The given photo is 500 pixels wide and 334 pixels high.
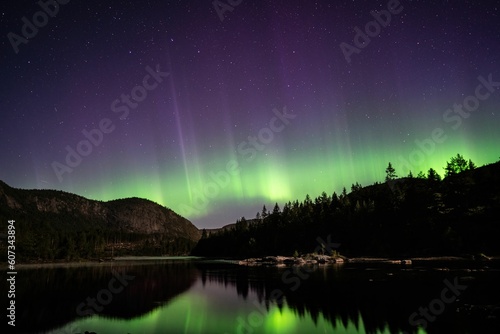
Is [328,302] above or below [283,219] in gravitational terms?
below

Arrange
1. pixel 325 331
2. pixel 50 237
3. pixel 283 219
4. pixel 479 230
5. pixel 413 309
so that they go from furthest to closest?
pixel 283 219 → pixel 50 237 → pixel 479 230 → pixel 413 309 → pixel 325 331

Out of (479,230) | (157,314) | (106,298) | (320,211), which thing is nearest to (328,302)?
(157,314)

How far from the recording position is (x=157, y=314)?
38125 millimetres

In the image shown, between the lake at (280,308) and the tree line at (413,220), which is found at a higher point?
the tree line at (413,220)

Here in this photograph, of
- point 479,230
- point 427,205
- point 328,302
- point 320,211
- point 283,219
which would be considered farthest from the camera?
point 283,219

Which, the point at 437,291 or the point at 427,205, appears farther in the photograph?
the point at 427,205

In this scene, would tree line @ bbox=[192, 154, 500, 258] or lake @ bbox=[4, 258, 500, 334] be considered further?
tree line @ bbox=[192, 154, 500, 258]

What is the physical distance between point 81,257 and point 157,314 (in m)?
162

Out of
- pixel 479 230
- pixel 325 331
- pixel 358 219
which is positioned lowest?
pixel 325 331

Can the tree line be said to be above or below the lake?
above

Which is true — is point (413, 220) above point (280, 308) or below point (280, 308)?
above

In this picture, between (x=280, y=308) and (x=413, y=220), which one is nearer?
(x=280, y=308)

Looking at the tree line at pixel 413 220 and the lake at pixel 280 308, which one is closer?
the lake at pixel 280 308

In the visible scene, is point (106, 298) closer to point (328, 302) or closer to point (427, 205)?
point (328, 302)
